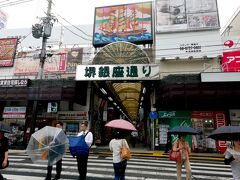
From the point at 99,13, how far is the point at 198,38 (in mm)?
11267

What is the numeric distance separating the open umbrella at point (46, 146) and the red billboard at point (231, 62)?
17911mm

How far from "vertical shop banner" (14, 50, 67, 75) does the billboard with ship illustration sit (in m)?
4.38

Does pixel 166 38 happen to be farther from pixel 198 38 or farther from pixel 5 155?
pixel 5 155

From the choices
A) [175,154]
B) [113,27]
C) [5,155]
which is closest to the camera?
[5,155]

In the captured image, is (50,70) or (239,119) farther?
(50,70)

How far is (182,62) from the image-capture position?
20.5 m

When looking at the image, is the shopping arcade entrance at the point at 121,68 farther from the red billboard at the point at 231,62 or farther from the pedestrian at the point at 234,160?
the pedestrian at the point at 234,160

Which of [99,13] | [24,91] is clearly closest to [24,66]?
[24,91]

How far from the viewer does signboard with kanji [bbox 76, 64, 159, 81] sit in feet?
58.4

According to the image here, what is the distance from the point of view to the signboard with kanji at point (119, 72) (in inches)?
701

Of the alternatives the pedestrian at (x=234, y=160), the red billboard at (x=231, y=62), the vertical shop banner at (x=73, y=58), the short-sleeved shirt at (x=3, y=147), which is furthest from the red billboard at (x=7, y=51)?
the pedestrian at (x=234, y=160)

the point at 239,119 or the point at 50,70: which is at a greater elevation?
the point at 50,70

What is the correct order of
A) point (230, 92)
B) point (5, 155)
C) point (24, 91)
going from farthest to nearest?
point (24, 91)
point (230, 92)
point (5, 155)

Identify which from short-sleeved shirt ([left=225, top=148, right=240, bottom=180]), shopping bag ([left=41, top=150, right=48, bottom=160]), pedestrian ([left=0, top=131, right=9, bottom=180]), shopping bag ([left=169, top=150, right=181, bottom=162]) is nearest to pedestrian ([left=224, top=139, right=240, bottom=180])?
short-sleeved shirt ([left=225, top=148, right=240, bottom=180])
